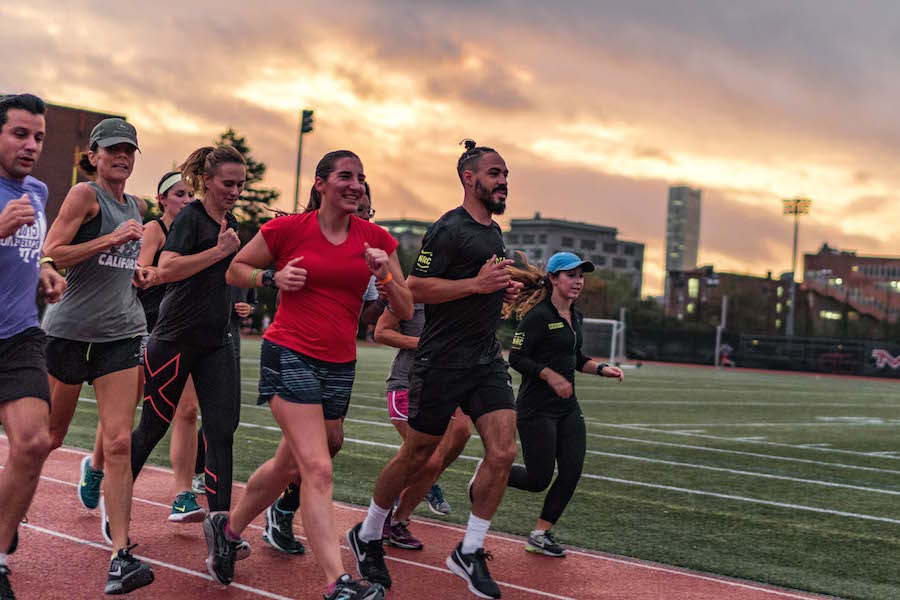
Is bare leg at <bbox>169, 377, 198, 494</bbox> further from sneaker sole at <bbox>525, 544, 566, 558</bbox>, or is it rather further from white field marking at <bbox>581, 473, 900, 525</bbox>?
white field marking at <bbox>581, 473, 900, 525</bbox>

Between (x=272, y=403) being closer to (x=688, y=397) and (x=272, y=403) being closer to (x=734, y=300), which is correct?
(x=688, y=397)

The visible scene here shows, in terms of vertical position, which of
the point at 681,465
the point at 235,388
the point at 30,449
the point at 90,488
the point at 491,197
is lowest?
the point at 681,465

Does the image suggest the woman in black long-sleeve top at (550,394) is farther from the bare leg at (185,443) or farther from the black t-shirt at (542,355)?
the bare leg at (185,443)

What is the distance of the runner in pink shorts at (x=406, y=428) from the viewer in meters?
6.48

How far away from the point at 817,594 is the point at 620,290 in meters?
130

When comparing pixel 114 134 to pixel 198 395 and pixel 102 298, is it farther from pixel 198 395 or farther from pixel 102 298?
pixel 198 395

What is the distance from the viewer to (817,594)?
233 inches

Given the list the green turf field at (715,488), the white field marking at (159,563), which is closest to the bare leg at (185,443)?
the white field marking at (159,563)

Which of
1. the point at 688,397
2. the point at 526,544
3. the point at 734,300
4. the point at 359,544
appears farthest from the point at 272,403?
the point at 734,300

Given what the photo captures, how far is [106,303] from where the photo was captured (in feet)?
17.8

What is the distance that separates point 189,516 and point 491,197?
2.77m

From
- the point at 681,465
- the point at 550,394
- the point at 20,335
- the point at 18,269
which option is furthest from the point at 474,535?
the point at 681,465

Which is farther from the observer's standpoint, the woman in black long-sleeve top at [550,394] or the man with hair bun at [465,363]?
the woman in black long-sleeve top at [550,394]

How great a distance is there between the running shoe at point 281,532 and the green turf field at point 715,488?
5.84 ft
